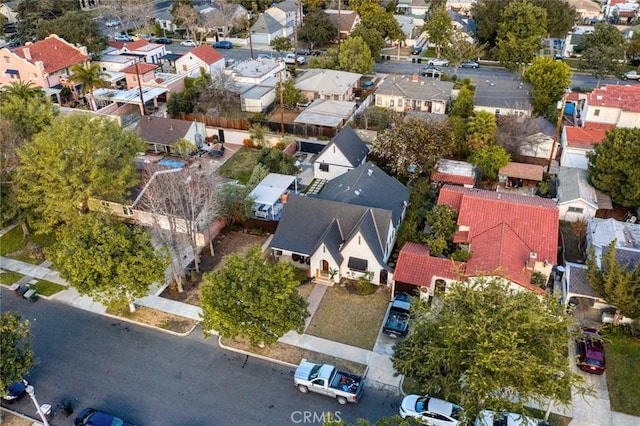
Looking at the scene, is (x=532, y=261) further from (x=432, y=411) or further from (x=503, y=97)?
(x=503, y=97)

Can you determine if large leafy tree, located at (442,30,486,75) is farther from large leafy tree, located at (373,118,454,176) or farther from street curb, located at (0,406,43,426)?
street curb, located at (0,406,43,426)

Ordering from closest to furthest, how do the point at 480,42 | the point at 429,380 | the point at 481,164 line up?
the point at 429,380 < the point at 481,164 < the point at 480,42

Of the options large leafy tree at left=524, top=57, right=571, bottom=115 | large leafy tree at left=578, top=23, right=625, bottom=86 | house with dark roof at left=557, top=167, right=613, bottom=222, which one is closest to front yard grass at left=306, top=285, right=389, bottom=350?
house with dark roof at left=557, top=167, right=613, bottom=222

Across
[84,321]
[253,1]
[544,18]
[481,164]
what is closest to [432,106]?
[481,164]

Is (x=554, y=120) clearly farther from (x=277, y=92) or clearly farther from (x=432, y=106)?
(x=277, y=92)

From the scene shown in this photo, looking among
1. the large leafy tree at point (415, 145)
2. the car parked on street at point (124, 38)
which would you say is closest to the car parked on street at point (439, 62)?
the large leafy tree at point (415, 145)

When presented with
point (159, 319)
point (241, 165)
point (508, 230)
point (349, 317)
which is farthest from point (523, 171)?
point (159, 319)
